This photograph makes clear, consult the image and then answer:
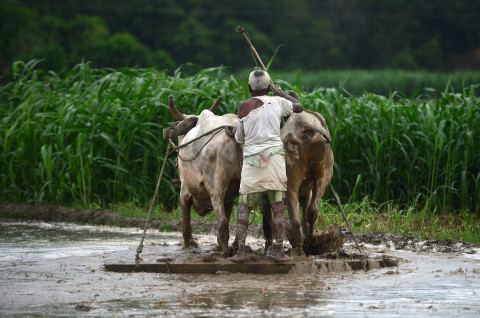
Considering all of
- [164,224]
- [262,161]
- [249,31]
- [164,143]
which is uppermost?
[249,31]

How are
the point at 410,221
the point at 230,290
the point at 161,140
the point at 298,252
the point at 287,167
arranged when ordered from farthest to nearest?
1. the point at 161,140
2. the point at 410,221
3. the point at 298,252
4. the point at 287,167
5. the point at 230,290

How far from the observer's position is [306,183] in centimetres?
713

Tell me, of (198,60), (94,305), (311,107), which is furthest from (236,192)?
(198,60)

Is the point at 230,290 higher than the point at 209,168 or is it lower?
lower

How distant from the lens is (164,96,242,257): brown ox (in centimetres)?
695

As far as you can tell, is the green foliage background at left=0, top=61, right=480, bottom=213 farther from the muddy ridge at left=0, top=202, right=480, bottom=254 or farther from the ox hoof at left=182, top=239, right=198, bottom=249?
the ox hoof at left=182, top=239, right=198, bottom=249

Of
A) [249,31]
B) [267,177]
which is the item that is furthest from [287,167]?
[249,31]

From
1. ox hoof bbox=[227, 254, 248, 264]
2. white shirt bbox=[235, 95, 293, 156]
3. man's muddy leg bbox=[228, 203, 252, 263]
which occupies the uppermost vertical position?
white shirt bbox=[235, 95, 293, 156]

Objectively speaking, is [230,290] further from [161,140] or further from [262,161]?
[161,140]

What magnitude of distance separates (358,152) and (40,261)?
4943 millimetres

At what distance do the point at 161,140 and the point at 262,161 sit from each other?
4.89 metres

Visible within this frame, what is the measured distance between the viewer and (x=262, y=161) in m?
6.53

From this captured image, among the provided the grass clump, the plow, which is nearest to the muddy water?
the plow

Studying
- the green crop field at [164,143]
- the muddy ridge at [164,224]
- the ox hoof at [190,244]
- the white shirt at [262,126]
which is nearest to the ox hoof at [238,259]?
the white shirt at [262,126]
